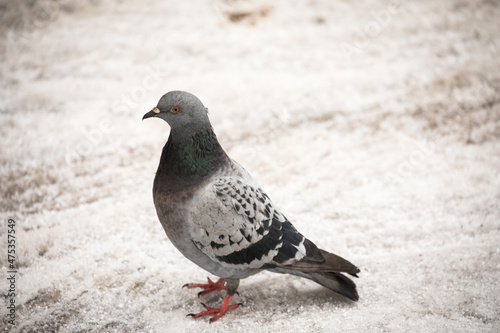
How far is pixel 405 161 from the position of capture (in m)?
6.09

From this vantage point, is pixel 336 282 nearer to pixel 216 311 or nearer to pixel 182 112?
pixel 216 311

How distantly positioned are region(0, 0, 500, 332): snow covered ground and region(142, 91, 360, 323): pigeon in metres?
0.54

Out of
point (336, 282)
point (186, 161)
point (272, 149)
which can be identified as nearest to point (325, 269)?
point (336, 282)

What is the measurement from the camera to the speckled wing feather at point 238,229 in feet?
11.6

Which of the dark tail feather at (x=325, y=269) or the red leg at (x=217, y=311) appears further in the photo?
the red leg at (x=217, y=311)

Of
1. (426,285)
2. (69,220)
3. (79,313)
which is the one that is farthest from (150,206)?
(426,285)

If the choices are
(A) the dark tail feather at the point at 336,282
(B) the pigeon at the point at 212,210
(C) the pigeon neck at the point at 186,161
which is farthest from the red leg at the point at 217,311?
(C) the pigeon neck at the point at 186,161

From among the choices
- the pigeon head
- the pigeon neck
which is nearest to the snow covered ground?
the pigeon neck

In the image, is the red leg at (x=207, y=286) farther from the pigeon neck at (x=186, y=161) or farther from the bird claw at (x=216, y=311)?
the pigeon neck at (x=186, y=161)

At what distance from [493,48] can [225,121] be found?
193 inches

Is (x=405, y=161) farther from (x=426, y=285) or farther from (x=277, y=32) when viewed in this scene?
(x=277, y=32)

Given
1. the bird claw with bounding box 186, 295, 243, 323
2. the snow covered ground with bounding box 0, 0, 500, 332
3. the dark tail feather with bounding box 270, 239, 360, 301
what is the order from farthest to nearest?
the snow covered ground with bounding box 0, 0, 500, 332
the bird claw with bounding box 186, 295, 243, 323
the dark tail feather with bounding box 270, 239, 360, 301

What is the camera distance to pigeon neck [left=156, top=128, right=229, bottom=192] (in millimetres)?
3588

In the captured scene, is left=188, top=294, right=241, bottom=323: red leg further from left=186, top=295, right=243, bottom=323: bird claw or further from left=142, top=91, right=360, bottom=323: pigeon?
left=142, top=91, right=360, bottom=323: pigeon
